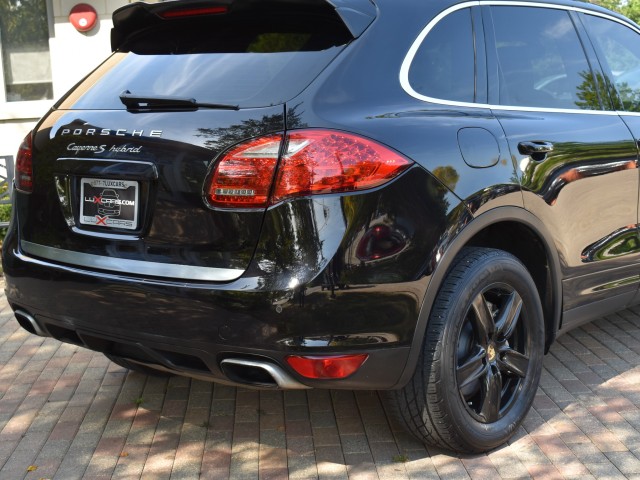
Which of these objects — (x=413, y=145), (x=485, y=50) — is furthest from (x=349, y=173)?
(x=485, y=50)

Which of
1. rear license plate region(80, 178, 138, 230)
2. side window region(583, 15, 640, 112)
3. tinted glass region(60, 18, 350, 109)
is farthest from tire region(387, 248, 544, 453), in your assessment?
side window region(583, 15, 640, 112)

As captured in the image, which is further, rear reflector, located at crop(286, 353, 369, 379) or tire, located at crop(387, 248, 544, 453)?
tire, located at crop(387, 248, 544, 453)

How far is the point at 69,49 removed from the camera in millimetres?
10562

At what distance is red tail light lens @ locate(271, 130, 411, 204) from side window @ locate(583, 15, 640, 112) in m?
2.00

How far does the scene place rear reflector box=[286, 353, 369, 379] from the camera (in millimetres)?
2982

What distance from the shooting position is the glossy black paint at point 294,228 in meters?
2.93

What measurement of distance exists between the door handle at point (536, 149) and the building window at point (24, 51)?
8.52 metres

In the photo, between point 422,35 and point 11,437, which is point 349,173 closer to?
point 422,35

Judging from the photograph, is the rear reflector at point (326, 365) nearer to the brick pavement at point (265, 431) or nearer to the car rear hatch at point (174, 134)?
the car rear hatch at point (174, 134)

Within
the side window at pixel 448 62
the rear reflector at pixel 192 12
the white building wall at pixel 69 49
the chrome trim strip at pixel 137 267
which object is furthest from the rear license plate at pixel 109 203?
the white building wall at pixel 69 49

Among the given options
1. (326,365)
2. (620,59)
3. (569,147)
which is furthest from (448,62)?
(620,59)

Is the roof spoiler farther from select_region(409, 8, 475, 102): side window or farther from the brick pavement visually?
the brick pavement

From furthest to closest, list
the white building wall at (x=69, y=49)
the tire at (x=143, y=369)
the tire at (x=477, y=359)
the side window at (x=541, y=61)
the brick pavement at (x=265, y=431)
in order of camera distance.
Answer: the white building wall at (x=69, y=49) < the tire at (x=143, y=369) < the side window at (x=541, y=61) < the brick pavement at (x=265, y=431) < the tire at (x=477, y=359)

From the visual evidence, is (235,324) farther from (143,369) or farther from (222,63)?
(143,369)
